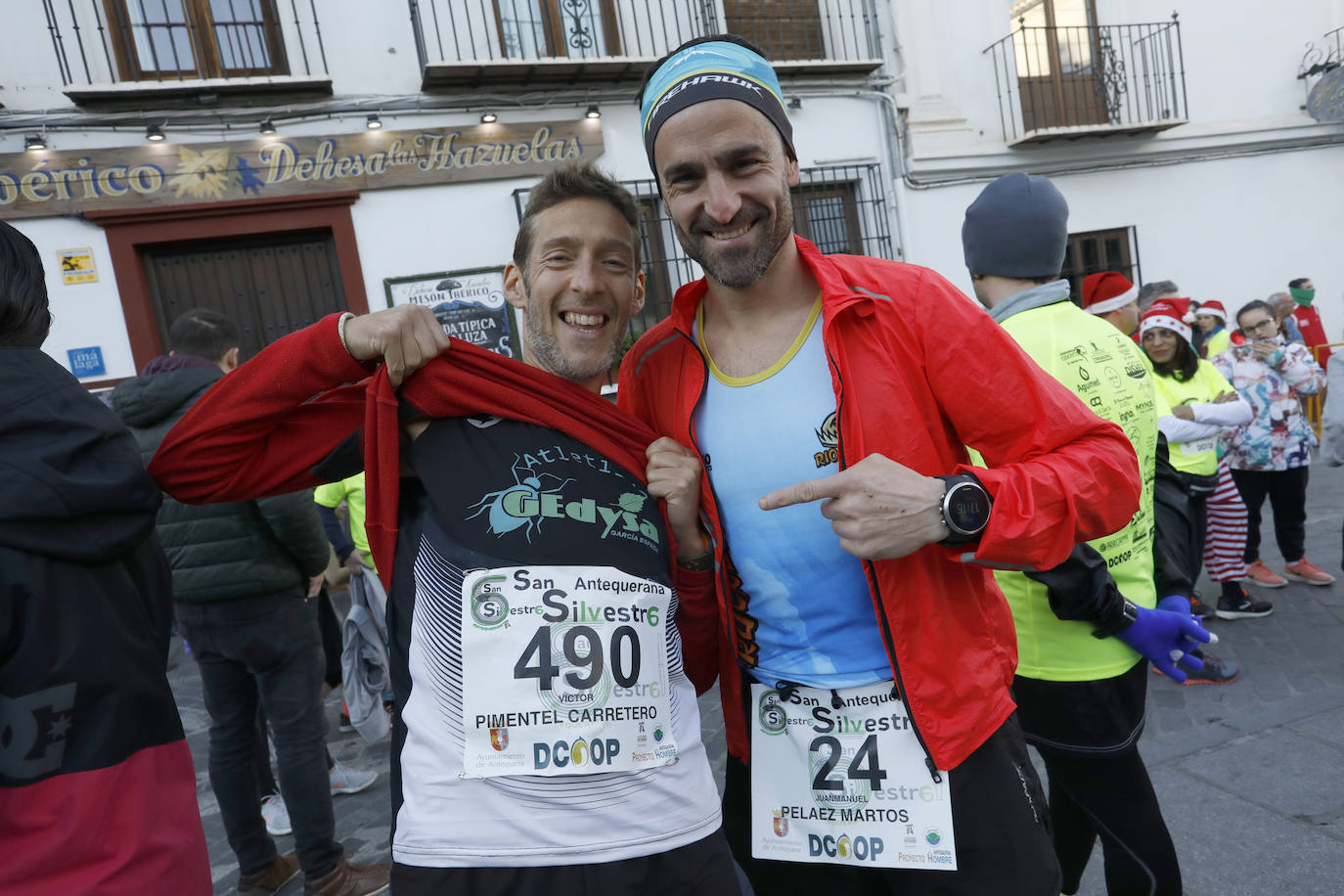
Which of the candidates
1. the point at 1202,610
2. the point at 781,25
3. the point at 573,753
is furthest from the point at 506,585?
the point at 781,25

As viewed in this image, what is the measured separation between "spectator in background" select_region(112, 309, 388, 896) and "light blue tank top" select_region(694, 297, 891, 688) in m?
2.12

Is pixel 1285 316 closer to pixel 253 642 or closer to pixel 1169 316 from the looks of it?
pixel 1169 316

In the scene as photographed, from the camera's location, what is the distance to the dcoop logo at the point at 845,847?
61.0 inches

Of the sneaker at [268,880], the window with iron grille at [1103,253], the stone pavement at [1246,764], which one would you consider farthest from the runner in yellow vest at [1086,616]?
the window with iron grille at [1103,253]

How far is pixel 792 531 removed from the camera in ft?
5.20

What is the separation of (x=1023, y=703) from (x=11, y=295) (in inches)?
93.0

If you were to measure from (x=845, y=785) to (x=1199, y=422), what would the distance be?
408cm

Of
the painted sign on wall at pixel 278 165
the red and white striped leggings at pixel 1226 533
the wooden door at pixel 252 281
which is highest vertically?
the painted sign on wall at pixel 278 165

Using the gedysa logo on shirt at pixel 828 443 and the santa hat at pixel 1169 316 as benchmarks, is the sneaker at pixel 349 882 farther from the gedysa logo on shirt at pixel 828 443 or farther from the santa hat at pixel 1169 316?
the santa hat at pixel 1169 316

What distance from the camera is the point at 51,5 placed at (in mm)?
6688

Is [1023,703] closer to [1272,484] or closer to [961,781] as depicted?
[961,781]

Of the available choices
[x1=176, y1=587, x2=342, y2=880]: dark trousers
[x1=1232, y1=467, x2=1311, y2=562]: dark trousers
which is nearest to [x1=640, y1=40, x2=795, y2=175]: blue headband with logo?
[x1=176, y1=587, x2=342, y2=880]: dark trousers

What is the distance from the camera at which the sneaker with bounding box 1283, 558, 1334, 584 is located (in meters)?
5.27

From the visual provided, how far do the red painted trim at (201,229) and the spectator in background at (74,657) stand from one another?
247 inches
